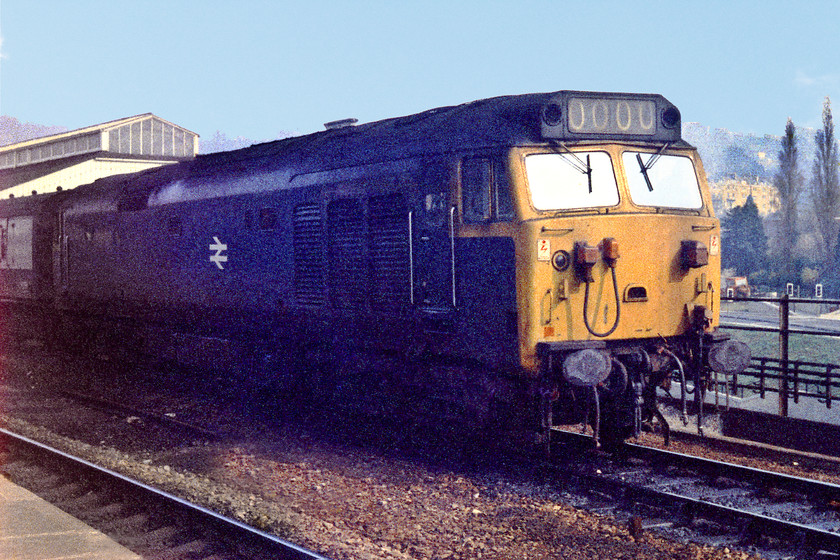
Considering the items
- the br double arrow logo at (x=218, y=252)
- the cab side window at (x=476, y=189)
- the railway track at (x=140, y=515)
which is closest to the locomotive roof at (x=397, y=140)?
the cab side window at (x=476, y=189)

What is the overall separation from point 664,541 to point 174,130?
118 ft

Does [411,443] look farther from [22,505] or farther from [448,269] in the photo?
[22,505]

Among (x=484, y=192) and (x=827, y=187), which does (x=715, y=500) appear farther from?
(x=827, y=187)

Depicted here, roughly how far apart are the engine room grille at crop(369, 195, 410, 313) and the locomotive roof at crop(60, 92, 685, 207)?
0.53 meters

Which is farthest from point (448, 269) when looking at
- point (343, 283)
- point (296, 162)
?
point (296, 162)

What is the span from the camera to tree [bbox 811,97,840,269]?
51.0m

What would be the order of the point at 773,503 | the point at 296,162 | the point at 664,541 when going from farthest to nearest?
1. the point at 296,162
2. the point at 773,503
3. the point at 664,541

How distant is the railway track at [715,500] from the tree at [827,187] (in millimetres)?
47602

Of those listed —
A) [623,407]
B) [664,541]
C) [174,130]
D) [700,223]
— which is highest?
[174,130]

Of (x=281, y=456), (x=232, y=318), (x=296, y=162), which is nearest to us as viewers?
A: (x=281, y=456)

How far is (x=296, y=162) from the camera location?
33.1ft

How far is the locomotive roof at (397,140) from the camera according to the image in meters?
7.61

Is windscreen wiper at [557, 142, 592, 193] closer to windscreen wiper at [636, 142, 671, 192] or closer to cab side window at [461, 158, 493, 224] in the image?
windscreen wiper at [636, 142, 671, 192]

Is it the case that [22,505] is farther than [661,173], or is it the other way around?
[661,173]
